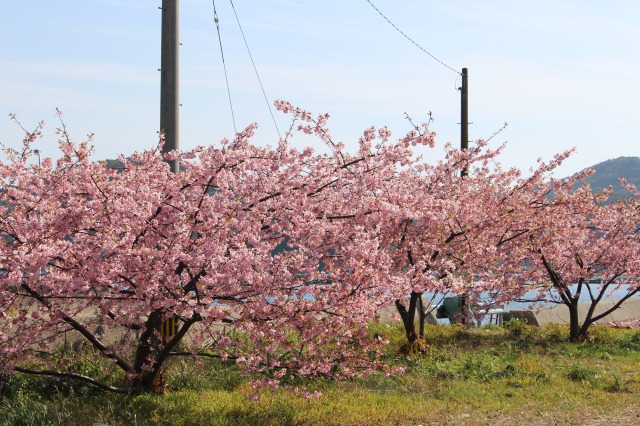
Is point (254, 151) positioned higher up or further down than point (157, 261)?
higher up

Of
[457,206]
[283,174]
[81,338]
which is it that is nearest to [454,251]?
[457,206]

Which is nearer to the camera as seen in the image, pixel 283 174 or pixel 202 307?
pixel 202 307

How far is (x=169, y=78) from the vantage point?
431 inches

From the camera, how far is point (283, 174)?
28.8 ft

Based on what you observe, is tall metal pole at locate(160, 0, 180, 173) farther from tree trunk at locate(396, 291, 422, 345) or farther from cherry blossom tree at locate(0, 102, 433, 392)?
tree trunk at locate(396, 291, 422, 345)

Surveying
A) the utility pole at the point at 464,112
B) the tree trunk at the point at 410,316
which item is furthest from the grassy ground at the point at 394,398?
the utility pole at the point at 464,112

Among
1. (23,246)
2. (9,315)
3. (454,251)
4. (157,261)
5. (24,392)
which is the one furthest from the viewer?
(454,251)

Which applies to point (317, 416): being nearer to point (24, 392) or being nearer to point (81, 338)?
point (24, 392)

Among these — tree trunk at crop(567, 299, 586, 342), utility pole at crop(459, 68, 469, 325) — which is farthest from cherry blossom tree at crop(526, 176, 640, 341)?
utility pole at crop(459, 68, 469, 325)

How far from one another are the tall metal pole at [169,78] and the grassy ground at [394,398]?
3.22 metres

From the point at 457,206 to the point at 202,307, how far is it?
5.64 meters

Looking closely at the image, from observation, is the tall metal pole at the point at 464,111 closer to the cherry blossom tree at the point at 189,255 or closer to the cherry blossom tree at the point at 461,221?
the cherry blossom tree at the point at 461,221

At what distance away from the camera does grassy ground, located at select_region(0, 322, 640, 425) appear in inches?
338

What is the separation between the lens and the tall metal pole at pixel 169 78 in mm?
10727
